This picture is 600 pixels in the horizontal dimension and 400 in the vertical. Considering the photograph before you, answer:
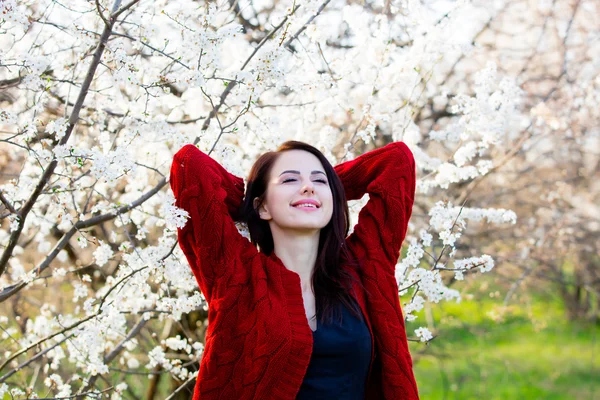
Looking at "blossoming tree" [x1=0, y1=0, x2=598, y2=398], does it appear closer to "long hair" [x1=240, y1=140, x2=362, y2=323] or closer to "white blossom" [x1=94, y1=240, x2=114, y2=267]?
"white blossom" [x1=94, y1=240, x2=114, y2=267]

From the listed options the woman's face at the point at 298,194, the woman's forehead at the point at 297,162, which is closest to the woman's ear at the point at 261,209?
the woman's face at the point at 298,194

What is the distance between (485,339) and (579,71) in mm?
3217

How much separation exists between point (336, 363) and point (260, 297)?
0.28 meters

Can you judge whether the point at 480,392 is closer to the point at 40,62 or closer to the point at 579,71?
the point at 579,71

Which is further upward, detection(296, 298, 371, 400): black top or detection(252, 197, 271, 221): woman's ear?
detection(252, 197, 271, 221): woman's ear

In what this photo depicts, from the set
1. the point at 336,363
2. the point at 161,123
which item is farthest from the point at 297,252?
the point at 161,123

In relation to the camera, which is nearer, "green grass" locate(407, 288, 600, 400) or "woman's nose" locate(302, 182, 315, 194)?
"woman's nose" locate(302, 182, 315, 194)

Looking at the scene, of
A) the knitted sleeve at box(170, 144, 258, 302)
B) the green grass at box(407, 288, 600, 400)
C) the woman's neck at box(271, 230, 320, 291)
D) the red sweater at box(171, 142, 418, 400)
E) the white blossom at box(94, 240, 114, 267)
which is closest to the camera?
the red sweater at box(171, 142, 418, 400)

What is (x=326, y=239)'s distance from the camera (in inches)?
89.0

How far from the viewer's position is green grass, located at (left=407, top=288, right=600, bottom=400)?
20.1 ft

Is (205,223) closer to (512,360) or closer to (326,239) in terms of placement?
(326,239)

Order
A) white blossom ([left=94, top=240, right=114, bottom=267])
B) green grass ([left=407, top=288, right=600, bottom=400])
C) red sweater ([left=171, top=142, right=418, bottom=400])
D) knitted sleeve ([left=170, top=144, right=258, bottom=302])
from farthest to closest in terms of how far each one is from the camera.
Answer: green grass ([left=407, top=288, right=600, bottom=400]) < white blossom ([left=94, top=240, right=114, bottom=267]) < knitted sleeve ([left=170, top=144, right=258, bottom=302]) < red sweater ([left=171, top=142, right=418, bottom=400])

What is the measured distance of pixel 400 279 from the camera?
2639mm

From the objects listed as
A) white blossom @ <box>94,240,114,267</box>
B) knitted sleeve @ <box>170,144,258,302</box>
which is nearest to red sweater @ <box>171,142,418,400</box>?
knitted sleeve @ <box>170,144,258,302</box>
